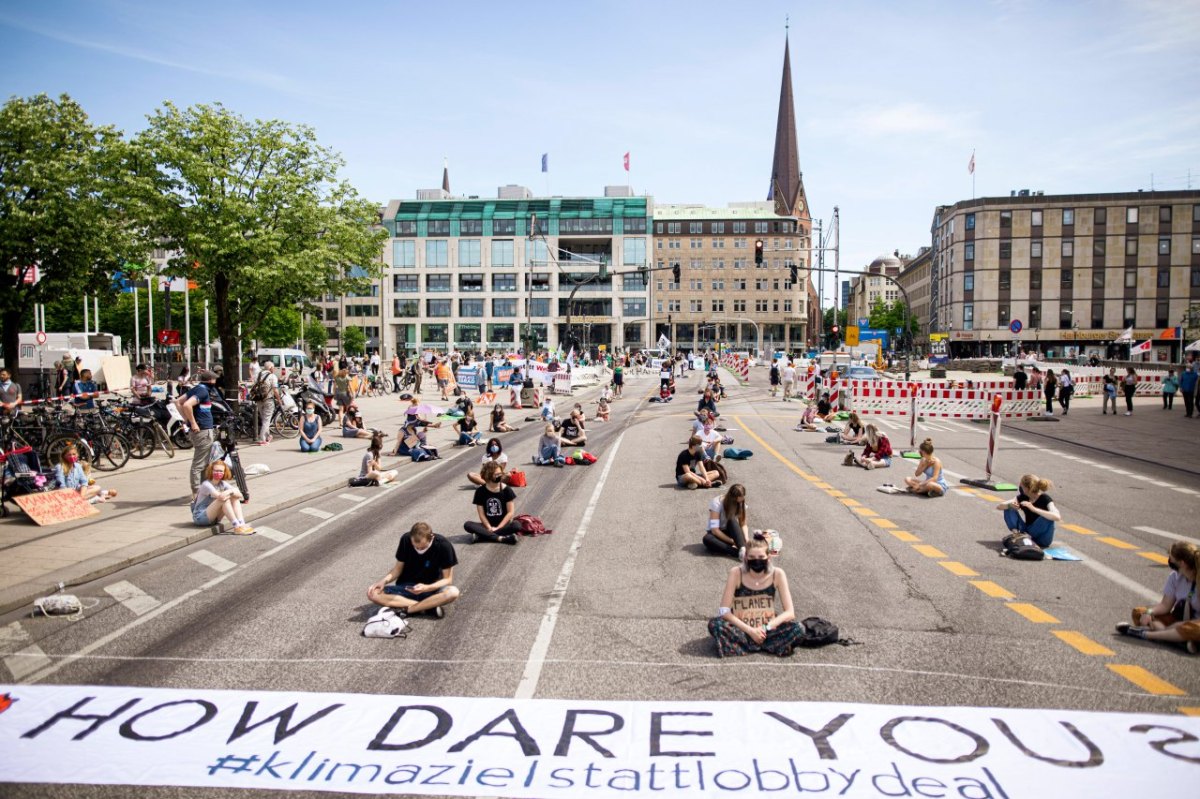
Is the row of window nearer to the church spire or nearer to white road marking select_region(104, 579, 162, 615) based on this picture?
the church spire

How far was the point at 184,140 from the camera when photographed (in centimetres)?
2462

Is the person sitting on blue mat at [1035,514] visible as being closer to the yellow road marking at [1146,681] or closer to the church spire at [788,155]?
the yellow road marking at [1146,681]

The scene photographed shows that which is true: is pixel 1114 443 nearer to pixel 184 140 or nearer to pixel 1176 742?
pixel 1176 742

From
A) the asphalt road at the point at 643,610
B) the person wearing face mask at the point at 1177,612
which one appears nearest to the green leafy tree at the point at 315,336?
the asphalt road at the point at 643,610

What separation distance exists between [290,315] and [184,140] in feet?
244

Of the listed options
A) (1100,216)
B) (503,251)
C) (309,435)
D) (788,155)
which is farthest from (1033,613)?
(788,155)

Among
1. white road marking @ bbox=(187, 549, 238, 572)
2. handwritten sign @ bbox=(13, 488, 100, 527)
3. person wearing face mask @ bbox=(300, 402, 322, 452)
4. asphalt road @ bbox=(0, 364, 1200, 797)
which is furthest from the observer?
person wearing face mask @ bbox=(300, 402, 322, 452)

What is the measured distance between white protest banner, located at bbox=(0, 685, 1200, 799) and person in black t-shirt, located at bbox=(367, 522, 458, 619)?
6.68 feet

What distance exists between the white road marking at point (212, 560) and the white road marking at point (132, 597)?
1019mm

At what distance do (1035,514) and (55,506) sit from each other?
14309mm

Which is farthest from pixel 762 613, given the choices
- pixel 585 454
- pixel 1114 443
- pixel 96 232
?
pixel 96 232

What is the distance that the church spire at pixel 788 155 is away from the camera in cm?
15462

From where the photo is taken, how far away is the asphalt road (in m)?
7.21

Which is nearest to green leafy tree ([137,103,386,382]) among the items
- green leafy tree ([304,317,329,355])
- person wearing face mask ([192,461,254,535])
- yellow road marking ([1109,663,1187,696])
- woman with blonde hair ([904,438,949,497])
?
person wearing face mask ([192,461,254,535])
